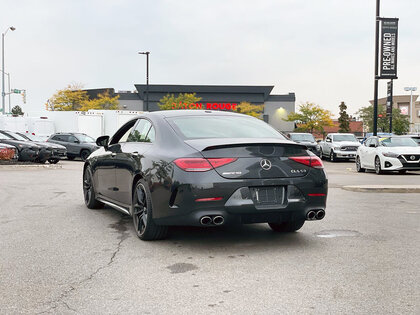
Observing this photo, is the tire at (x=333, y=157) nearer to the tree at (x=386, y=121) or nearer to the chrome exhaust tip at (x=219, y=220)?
the chrome exhaust tip at (x=219, y=220)

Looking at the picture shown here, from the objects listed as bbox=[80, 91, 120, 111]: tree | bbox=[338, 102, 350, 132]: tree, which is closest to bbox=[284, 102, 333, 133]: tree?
bbox=[80, 91, 120, 111]: tree

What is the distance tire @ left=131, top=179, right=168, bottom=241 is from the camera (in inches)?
239

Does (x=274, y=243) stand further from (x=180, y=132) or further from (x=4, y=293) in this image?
(x=4, y=293)

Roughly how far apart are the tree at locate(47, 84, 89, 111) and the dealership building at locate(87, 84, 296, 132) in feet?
14.9

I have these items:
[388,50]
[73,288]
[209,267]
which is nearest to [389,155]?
[388,50]

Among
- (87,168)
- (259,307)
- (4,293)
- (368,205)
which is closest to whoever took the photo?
(259,307)

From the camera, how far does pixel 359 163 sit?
2088 centimetres

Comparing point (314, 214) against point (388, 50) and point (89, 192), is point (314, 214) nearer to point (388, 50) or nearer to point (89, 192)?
point (89, 192)

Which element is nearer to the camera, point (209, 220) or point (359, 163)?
point (209, 220)

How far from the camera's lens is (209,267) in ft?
16.8

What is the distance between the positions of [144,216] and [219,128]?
54.3 inches

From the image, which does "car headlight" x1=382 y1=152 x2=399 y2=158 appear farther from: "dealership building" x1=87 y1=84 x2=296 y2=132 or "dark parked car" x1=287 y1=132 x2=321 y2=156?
"dealership building" x1=87 y1=84 x2=296 y2=132

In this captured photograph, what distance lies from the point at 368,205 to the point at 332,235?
10.7ft

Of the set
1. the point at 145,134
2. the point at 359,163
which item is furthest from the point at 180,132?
the point at 359,163
